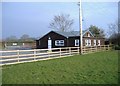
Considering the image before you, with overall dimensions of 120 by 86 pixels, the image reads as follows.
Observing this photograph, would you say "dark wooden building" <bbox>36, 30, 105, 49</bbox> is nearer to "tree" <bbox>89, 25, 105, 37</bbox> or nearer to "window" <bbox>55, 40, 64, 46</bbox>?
"window" <bbox>55, 40, 64, 46</bbox>

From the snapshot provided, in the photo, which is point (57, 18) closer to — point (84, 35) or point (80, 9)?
point (84, 35)

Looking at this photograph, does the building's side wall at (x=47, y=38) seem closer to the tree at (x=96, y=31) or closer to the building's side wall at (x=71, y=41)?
the building's side wall at (x=71, y=41)

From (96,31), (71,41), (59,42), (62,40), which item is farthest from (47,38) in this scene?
(96,31)

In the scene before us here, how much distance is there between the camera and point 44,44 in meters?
43.7

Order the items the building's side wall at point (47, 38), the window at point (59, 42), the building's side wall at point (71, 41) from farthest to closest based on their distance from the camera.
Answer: the building's side wall at point (47, 38) < the window at point (59, 42) < the building's side wall at point (71, 41)

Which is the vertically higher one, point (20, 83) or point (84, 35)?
point (84, 35)

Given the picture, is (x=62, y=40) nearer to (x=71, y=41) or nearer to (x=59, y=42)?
(x=59, y=42)

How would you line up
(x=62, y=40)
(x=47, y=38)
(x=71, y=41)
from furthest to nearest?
(x=47, y=38) < (x=62, y=40) < (x=71, y=41)

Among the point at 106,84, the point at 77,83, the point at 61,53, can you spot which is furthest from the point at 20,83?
the point at 61,53

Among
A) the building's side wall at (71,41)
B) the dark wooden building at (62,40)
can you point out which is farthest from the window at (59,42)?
the building's side wall at (71,41)

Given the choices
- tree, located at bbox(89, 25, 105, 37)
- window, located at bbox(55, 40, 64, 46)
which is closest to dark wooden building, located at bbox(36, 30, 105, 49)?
window, located at bbox(55, 40, 64, 46)

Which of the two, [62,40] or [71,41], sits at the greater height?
[62,40]

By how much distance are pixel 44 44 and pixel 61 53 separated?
19.8m

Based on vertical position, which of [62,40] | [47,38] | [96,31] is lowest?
[62,40]
